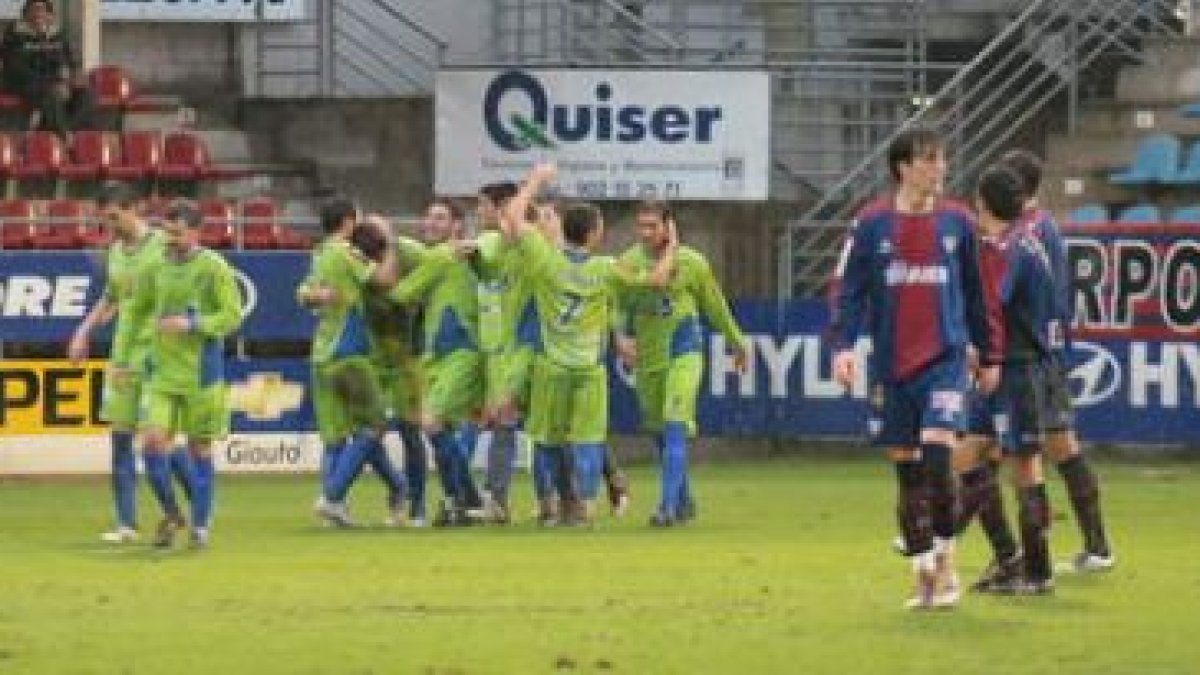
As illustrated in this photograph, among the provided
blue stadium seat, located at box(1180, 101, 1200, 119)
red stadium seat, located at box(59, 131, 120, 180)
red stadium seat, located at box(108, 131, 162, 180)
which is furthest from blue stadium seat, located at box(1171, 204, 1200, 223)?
red stadium seat, located at box(59, 131, 120, 180)

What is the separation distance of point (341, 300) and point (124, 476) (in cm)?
222

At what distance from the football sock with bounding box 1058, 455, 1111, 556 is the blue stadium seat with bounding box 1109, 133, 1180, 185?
18711 millimetres

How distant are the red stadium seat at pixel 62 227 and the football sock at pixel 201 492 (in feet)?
39.1

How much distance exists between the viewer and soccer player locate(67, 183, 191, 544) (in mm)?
23109

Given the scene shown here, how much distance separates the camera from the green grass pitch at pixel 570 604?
50.5ft

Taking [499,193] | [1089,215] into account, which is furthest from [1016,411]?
[1089,215]

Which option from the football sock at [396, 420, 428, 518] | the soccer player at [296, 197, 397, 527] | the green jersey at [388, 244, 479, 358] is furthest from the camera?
the green jersey at [388, 244, 479, 358]

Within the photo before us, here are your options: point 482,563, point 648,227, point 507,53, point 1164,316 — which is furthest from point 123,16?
point 482,563

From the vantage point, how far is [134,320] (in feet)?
76.2

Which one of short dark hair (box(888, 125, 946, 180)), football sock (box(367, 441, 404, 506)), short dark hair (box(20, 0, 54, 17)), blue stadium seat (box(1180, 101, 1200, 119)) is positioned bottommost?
football sock (box(367, 441, 404, 506))

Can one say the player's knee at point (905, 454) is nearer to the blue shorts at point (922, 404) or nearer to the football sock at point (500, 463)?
the blue shorts at point (922, 404)

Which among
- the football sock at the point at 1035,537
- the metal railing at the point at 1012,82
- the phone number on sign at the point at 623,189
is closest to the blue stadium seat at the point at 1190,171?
the metal railing at the point at 1012,82

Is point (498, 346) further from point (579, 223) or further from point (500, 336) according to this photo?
point (579, 223)

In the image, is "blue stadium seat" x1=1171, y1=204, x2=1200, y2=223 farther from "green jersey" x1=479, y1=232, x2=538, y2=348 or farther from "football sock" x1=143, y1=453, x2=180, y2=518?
"football sock" x1=143, y1=453, x2=180, y2=518
